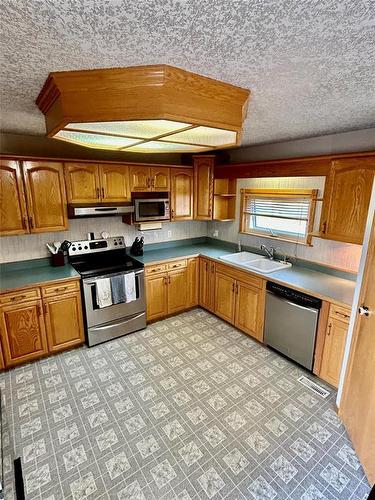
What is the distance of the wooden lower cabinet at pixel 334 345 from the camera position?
7.77 feet

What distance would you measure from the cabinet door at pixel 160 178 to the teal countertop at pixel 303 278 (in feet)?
3.18

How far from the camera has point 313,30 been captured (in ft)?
2.95

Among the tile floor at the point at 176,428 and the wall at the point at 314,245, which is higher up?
the wall at the point at 314,245

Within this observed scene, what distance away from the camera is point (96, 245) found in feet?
11.7

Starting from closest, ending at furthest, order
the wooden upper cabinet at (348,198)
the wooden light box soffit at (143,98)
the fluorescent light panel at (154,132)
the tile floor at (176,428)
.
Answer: the wooden light box soffit at (143,98)
the fluorescent light panel at (154,132)
the tile floor at (176,428)
the wooden upper cabinet at (348,198)

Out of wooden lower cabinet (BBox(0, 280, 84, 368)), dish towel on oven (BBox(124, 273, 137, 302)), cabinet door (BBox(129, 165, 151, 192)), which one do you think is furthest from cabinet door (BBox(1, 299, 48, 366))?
cabinet door (BBox(129, 165, 151, 192))

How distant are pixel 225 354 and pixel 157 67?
111 inches

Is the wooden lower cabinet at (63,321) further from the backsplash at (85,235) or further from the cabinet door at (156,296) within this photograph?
the cabinet door at (156,296)

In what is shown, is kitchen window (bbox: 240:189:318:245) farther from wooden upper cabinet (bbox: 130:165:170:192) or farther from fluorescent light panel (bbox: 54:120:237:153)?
fluorescent light panel (bbox: 54:120:237:153)

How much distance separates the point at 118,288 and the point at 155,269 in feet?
1.90

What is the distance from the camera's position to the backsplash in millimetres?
3055

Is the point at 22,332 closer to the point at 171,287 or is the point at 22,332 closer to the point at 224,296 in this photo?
the point at 171,287

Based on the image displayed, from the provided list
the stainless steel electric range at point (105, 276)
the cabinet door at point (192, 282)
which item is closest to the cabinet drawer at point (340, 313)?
the cabinet door at point (192, 282)

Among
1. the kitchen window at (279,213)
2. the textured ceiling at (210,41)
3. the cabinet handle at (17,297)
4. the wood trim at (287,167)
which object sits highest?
the textured ceiling at (210,41)
